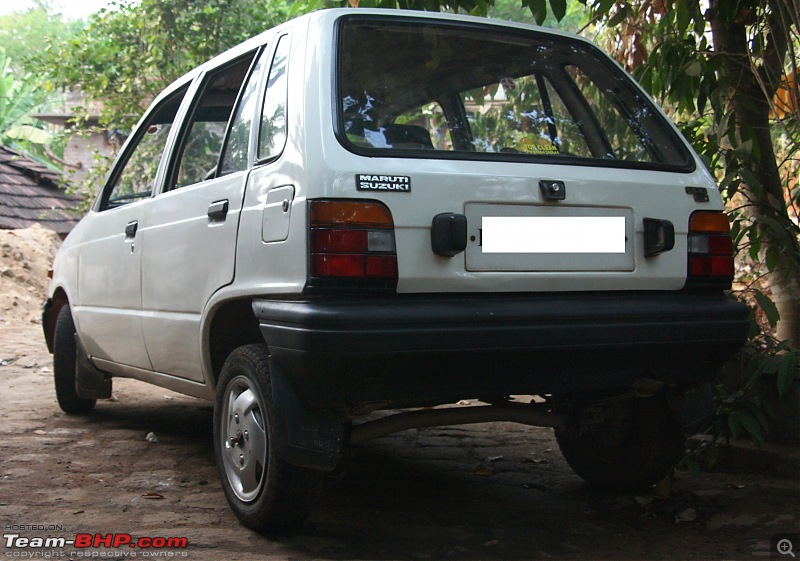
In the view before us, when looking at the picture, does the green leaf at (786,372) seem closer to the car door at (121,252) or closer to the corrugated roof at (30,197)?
the car door at (121,252)

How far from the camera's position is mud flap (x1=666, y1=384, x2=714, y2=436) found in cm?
340

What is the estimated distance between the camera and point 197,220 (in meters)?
3.64

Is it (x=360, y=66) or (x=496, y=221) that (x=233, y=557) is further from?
(x=360, y=66)

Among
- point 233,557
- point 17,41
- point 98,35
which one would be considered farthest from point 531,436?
point 17,41

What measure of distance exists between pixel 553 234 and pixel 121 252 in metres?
2.38

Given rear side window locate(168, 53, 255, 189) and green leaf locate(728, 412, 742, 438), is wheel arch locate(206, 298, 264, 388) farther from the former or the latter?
green leaf locate(728, 412, 742, 438)

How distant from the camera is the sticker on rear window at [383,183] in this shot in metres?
2.79

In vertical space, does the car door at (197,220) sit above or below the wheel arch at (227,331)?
above

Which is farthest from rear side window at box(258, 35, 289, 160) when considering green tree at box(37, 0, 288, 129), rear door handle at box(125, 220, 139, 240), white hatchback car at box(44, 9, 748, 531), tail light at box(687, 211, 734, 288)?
green tree at box(37, 0, 288, 129)

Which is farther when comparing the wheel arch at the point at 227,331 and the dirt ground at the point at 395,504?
the wheel arch at the point at 227,331

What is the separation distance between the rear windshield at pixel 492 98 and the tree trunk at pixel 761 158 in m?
1.26

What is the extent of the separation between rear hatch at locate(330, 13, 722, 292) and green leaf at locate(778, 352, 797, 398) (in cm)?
102

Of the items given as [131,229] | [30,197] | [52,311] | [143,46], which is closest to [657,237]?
[131,229]

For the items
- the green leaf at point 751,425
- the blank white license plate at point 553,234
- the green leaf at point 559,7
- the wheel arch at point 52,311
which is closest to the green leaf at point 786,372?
the green leaf at point 751,425
